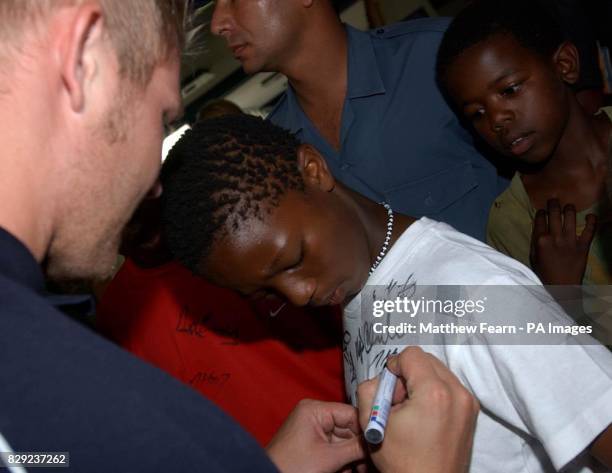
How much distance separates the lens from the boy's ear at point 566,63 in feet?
6.28

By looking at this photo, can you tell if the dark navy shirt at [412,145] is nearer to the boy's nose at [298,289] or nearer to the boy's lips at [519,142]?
the boy's lips at [519,142]

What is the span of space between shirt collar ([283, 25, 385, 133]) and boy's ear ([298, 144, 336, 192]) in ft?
2.40

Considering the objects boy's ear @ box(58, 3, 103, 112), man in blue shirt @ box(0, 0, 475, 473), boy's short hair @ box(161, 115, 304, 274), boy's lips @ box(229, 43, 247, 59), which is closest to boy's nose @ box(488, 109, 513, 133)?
boy's short hair @ box(161, 115, 304, 274)

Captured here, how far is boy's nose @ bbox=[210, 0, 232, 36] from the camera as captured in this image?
7.02 feet

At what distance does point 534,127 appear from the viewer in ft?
6.00

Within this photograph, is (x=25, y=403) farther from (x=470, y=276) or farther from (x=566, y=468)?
(x=566, y=468)

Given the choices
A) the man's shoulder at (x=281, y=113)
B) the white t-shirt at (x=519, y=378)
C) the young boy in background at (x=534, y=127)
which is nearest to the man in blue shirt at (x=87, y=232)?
the white t-shirt at (x=519, y=378)

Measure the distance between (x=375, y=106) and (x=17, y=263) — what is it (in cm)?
161

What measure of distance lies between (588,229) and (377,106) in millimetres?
796

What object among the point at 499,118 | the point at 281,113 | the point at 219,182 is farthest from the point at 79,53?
the point at 281,113

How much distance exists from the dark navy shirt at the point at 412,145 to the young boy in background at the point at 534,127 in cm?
12

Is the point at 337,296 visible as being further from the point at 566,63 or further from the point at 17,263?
the point at 566,63

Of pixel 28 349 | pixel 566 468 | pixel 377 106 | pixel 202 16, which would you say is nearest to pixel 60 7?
pixel 28 349

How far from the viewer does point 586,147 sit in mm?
1860
